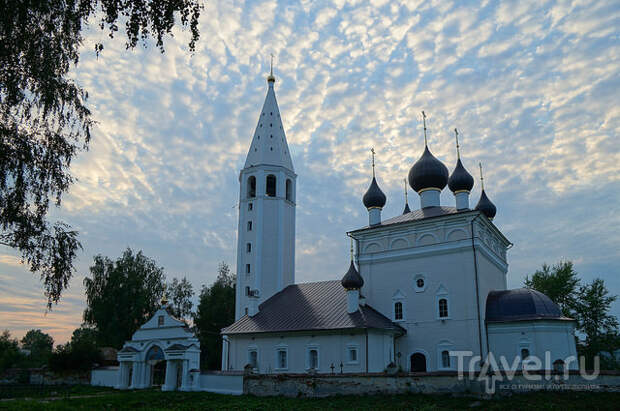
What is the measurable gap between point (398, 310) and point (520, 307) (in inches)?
209

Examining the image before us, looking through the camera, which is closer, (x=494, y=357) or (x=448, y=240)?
(x=494, y=357)

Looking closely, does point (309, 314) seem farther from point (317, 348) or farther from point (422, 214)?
point (422, 214)

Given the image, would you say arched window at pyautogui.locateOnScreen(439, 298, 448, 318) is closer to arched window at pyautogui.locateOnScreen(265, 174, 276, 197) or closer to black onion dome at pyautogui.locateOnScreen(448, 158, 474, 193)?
black onion dome at pyautogui.locateOnScreen(448, 158, 474, 193)

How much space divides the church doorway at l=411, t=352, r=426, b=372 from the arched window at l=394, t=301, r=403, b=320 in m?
1.80

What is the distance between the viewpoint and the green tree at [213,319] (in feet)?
123

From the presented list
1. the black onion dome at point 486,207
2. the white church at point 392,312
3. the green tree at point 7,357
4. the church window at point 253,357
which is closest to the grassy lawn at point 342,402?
the white church at point 392,312

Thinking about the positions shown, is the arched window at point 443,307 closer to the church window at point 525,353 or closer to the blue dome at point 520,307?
the blue dome at point 520,307

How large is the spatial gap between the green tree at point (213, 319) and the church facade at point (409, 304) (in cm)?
1077

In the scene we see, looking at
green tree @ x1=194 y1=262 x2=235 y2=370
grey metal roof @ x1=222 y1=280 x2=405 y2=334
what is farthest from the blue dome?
green tree @ x1=194 y1=262 x2=235 y2=370

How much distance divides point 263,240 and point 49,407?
1648cm

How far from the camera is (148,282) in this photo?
125 feet

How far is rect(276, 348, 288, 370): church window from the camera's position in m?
23.1

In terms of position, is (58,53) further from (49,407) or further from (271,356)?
(271,356)

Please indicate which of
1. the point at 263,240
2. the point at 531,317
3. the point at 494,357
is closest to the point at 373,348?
the point at 494,357
